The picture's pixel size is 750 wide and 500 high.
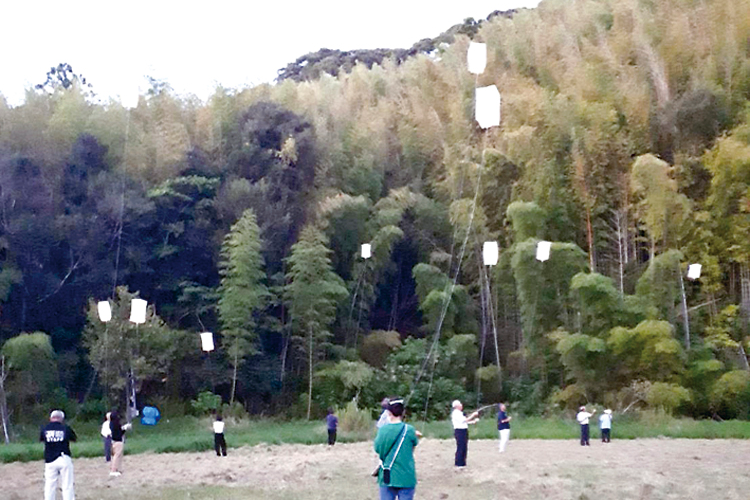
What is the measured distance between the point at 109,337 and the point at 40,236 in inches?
129

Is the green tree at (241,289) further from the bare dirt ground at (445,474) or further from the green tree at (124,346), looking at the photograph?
the bare dirt ground at (445,474)

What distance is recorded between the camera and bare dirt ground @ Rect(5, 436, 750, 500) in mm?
8680

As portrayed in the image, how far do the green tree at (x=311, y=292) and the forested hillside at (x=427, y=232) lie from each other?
59 millimetres

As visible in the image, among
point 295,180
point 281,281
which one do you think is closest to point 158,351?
point 281,281

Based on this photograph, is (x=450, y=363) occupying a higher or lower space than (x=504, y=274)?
lower

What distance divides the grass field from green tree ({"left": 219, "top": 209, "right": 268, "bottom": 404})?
1.85 m

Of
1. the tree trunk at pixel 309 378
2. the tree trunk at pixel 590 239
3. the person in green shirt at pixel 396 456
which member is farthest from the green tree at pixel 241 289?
the person in green shirt at pixel 396 456

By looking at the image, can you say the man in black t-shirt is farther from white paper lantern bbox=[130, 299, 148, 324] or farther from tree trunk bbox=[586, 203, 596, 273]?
tree trunk bbox=[586, 203, 596, 273]

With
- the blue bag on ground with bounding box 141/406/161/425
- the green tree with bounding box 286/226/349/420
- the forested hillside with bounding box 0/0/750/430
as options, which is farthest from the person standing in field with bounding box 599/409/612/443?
the blue bag on ground with bounding box 141/406/161/425

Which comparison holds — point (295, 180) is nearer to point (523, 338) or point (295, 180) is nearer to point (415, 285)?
point (415, 285)

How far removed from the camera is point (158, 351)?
19734 mm

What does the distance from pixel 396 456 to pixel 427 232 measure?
19.6 meters

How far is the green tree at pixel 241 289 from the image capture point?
20.8 m

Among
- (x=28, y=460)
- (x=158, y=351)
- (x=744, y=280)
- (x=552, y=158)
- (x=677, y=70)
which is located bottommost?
(x=28, y=460)
